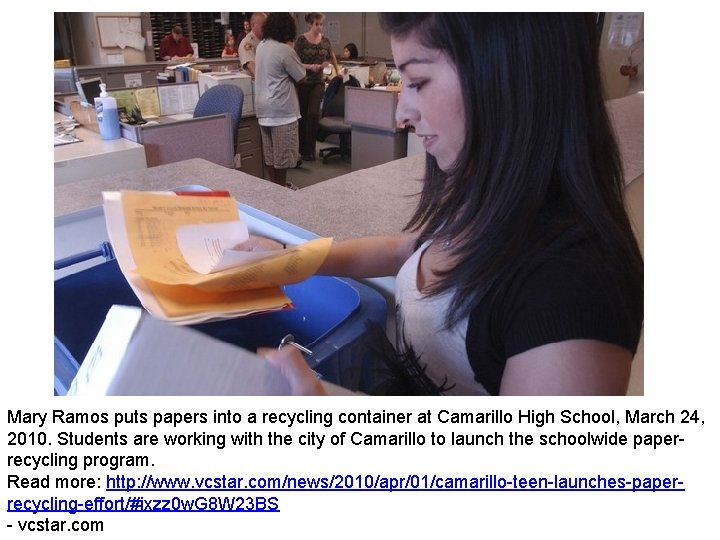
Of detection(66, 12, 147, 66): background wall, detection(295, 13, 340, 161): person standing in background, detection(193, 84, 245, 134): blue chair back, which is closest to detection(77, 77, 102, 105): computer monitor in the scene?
detection(193, 84, 245, 134): blue chair back

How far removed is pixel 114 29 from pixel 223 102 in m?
3.10

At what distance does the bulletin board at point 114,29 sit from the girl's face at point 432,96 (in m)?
5.54

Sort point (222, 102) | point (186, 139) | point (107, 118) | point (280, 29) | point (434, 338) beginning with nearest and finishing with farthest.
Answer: point (434, 338), point (107, 118), point (186, 139), point (280, 29), point (222, 102)

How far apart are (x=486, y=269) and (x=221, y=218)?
1.51 feet

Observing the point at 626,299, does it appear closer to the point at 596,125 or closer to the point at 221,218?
the point at 596,125

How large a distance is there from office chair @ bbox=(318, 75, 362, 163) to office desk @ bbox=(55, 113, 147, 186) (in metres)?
2.43

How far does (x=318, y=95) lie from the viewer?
4.35 m

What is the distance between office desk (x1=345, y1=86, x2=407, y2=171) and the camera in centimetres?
377

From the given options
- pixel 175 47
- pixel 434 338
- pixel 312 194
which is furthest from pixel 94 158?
pixel 175 47

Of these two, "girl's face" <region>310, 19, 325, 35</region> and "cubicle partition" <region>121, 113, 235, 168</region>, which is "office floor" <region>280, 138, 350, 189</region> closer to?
"girl's face" <region>310, 19, 325, 35</region>

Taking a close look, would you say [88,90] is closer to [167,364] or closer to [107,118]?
[107,118]

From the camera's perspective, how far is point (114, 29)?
5191mm

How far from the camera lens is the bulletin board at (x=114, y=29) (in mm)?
5102

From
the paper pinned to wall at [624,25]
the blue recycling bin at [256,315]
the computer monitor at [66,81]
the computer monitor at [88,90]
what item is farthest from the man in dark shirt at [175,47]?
the paper pinned to wall at [624,25]
